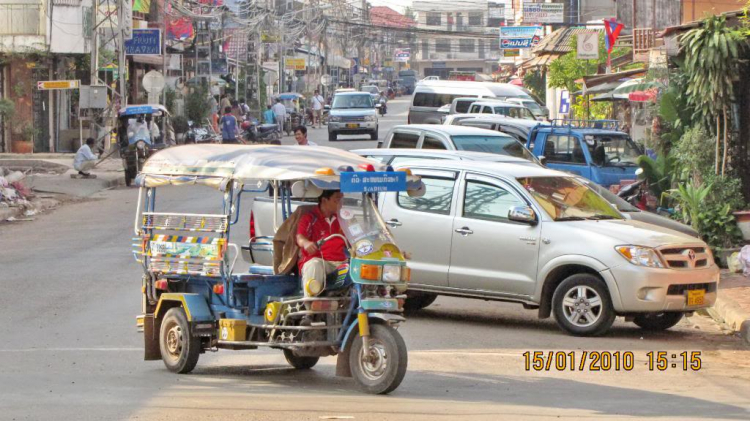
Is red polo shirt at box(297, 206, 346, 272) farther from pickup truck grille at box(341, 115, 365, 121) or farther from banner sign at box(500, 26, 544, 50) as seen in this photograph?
banner sign at box(500, 26, 544, 50)

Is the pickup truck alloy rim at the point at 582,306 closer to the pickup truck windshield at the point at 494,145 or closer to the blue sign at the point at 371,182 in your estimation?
→ the blue sign at the point at 371,182

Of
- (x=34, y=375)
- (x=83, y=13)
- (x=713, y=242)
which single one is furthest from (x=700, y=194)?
(x=83, y=13)

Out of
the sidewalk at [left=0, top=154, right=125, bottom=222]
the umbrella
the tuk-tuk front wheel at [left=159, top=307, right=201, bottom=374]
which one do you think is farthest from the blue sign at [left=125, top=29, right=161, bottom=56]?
the tuk-tuk front wheel at [left=159, top=307, right=201, bottom=374]

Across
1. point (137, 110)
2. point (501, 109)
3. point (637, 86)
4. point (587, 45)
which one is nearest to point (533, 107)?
point (501, 109)

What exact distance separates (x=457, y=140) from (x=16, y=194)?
10264 mm

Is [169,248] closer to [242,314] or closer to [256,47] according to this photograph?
[242,314]

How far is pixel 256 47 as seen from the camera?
6281 centimetres

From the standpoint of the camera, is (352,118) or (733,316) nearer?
(733,316)

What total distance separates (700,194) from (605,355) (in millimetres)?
7374

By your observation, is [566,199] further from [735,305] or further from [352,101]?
[352,101]

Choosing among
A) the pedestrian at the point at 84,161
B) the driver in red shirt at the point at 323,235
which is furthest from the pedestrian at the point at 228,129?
the driver in red shirt at the point at 323,235

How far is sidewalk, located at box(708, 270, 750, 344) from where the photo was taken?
12.3 meters

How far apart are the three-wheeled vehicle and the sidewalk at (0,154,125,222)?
1412cm

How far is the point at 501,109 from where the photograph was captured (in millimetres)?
34594
